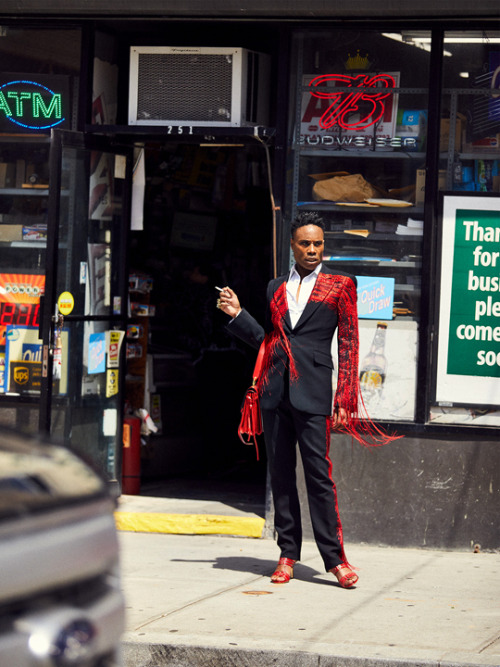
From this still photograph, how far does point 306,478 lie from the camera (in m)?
6.22

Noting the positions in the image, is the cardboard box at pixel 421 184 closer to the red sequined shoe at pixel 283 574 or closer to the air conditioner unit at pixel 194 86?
the air conditioner unit at pixel 194 86

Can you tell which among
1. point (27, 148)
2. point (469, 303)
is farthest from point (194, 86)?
point (469, 303)

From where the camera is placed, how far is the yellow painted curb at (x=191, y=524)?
7.68 meters

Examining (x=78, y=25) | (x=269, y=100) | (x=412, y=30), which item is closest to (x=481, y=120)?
(x=412, y=30)

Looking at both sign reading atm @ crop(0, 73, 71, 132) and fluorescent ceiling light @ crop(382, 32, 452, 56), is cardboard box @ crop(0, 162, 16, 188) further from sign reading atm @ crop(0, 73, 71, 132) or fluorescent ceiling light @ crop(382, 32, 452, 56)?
fluorescent ceiling light @ crop(382, 32, 452, 56)

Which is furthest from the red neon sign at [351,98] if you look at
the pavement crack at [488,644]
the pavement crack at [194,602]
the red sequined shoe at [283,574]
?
the pavement crack at [488,644]

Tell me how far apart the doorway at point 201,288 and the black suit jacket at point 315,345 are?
3.42 metres

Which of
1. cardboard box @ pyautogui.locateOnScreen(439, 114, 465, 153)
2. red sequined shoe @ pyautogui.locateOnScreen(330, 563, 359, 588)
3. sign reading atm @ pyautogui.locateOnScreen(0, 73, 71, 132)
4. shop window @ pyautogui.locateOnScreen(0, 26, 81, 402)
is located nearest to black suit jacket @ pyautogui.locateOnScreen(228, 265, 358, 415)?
red sequined shoe @ pyautogui.locateOnScreen(330, 563, 359, 588)

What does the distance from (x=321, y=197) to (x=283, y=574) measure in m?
2.71

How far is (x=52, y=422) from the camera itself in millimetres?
7730

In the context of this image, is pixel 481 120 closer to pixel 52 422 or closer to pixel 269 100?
pixel 269 100

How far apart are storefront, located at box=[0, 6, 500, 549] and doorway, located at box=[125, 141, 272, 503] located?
134cm

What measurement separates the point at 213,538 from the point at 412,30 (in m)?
3.83

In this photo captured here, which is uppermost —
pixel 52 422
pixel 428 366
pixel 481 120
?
pixel 481 120
